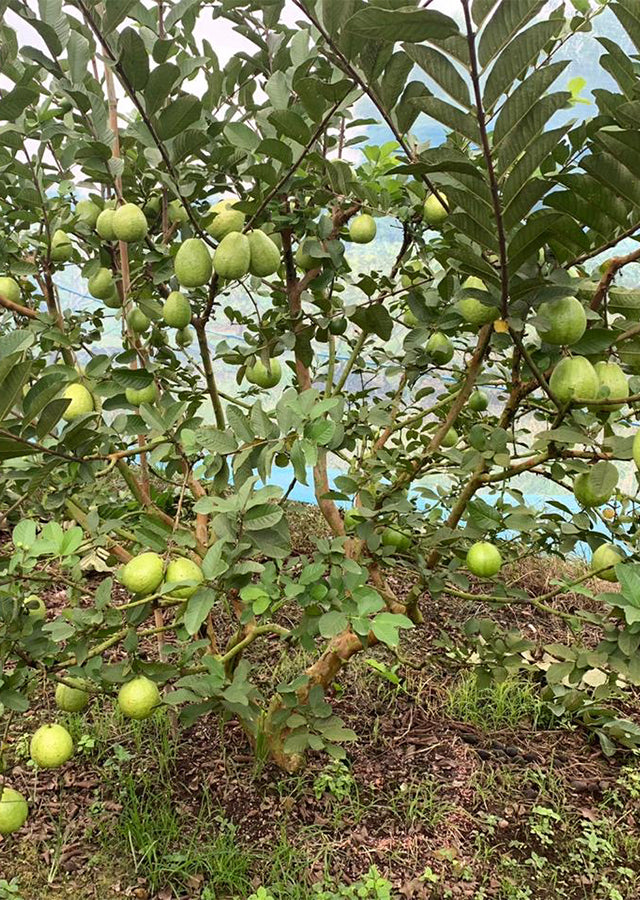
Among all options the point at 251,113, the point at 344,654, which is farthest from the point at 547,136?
the point at 344,654

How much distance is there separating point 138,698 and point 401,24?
3.07ft

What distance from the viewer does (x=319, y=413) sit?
2.74 ft

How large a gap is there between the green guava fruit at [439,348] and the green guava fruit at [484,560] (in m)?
0.34

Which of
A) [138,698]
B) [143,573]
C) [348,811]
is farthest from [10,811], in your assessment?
[348,811]

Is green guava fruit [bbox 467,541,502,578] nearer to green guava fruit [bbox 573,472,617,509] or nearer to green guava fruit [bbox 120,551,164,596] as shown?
green guava fruit [bbox 573,472,617,509]

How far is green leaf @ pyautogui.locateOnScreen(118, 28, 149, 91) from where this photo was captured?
0.75 metres

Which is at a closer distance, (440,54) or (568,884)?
(440,54)

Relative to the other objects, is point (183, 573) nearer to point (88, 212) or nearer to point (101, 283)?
point (101, 283)

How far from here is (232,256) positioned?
35.4 inches

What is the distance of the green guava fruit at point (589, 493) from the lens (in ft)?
3.12

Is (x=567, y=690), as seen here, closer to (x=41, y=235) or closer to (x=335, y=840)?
(x=335, y=840)

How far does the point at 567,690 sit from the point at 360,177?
1.19 meters

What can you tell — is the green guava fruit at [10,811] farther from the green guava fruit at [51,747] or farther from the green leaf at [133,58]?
the green leaf at [133,58]

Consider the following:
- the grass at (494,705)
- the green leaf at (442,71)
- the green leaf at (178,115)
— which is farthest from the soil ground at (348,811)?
the green leaf at (442,71)
